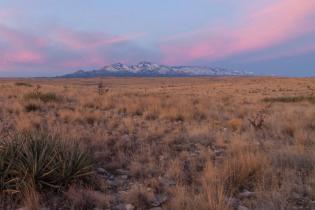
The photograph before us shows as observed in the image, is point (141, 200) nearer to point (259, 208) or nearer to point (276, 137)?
point (259, 208)

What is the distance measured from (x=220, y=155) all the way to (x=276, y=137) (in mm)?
2933

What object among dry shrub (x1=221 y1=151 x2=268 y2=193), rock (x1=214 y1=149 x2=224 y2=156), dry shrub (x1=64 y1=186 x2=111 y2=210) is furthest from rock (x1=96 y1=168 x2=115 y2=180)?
rock (x1=214 y1=149 x2=224 y2=156)

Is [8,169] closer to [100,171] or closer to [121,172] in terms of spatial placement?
[100,171]

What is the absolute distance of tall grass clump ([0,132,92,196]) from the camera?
18.3ft

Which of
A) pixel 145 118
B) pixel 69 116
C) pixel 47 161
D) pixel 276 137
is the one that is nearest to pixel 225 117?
pixel 145 118

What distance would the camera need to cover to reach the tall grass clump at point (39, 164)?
18.3 feet

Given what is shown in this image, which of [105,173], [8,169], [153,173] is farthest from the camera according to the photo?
[105,173]

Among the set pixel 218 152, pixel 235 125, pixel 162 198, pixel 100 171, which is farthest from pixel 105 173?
pixel 235 125

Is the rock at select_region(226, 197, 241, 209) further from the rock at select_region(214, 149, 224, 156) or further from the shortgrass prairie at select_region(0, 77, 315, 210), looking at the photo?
the rock at select_region(214, 149, 224, 156)

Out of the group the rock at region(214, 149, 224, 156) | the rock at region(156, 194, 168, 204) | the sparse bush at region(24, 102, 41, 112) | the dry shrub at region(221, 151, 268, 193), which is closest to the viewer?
the rock at region(156, 194, 168, 204)

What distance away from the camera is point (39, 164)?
18.9ft

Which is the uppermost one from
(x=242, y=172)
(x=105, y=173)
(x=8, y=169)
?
(x=8, y=169)

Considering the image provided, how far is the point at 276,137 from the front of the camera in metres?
10.3

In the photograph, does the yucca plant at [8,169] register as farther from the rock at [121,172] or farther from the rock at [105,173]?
the rock at [121,172]
